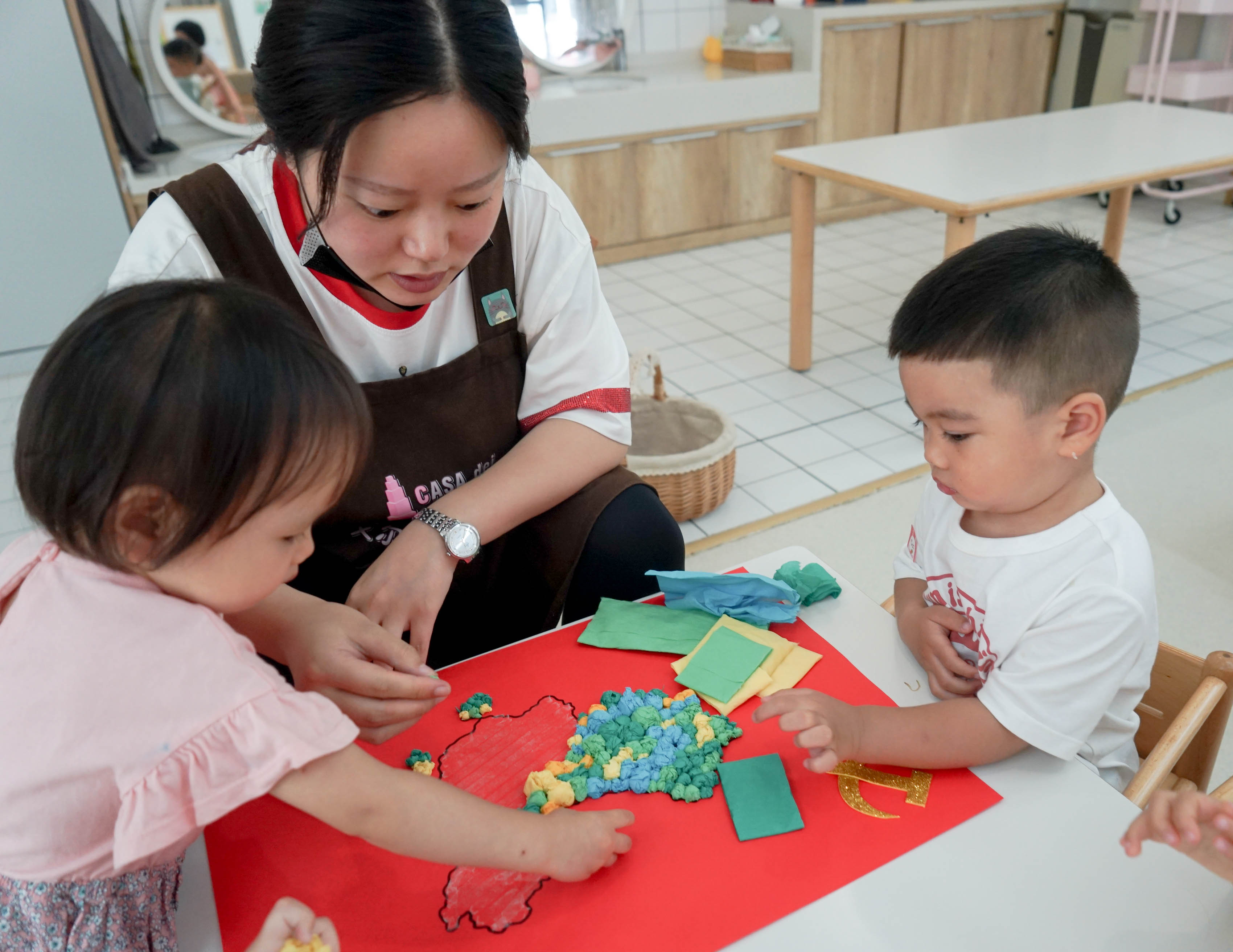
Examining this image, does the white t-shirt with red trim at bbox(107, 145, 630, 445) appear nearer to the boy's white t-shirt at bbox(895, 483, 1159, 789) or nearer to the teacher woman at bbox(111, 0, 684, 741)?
the teacher woman at bbox(111, 0, 684, 741)

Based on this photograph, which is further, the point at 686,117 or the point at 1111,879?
Result: the point at 686,117

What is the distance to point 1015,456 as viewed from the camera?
877 mm

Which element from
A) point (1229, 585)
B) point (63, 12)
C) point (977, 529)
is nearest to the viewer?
point (977, 529)

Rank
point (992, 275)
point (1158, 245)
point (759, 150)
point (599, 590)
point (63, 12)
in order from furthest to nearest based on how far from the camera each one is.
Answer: point (759, 150) → point (1158, 245) → point (63, 12) → point (599, 590) → point (992, 275)

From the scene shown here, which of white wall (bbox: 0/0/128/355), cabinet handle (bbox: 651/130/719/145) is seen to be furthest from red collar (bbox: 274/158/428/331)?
cabinet handle (bbox: 651/130/719/145)

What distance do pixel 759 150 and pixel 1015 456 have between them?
379 centimetres

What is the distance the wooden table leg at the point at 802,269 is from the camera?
2.89 meters

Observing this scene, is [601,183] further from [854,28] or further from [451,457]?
[451,457]

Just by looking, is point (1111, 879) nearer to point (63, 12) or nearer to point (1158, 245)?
point (63, 12)

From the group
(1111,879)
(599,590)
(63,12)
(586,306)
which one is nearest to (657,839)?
(1111,879)

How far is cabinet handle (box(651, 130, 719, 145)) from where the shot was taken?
4.12 meters

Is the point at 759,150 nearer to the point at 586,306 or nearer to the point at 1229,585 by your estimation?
the point at 1229,585

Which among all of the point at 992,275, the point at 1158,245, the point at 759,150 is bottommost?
the point at 1158,245

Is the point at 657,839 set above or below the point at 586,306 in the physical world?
below
